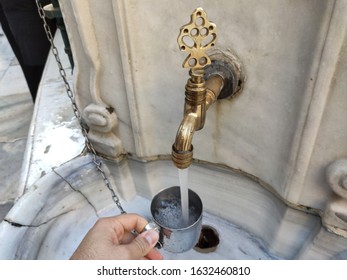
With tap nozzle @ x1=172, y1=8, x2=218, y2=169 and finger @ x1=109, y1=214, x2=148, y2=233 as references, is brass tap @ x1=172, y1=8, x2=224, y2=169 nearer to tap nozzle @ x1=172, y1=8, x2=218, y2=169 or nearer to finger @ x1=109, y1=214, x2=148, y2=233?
tap nozzle @ x1=172, y1=8, x2=218, y2=169

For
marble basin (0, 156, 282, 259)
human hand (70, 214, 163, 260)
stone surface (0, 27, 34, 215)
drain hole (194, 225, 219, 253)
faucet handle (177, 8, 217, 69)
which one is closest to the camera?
faucet handle (177, 8, 217, 69)

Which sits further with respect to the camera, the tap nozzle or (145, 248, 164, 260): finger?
(145, 248, 164, 260): finger

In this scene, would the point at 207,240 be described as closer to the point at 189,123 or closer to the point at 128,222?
the point at 128,222

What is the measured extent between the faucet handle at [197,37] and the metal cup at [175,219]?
0.32 metres

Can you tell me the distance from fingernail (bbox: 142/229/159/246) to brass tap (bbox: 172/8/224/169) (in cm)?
18

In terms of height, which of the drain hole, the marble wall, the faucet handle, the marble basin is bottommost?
the drain hole

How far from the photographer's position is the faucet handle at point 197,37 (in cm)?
49

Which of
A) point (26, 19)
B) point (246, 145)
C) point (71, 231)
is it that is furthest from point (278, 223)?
point (26, 19)

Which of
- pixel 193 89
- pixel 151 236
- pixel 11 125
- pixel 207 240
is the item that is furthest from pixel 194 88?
pixel 11 125

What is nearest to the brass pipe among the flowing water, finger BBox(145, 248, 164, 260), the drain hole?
the flowing water

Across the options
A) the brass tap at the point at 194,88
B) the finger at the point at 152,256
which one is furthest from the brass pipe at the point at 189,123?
the finger at the point at 152,256

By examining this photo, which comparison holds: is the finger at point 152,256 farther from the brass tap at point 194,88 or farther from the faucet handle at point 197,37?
the faucet handle at point 197,37

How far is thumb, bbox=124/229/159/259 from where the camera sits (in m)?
0.63

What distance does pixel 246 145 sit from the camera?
741 mm
